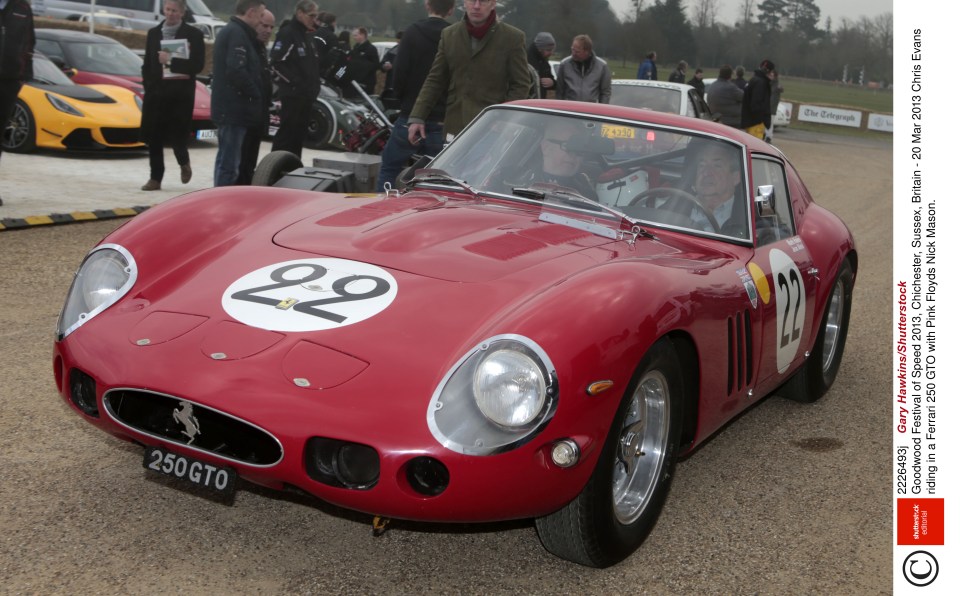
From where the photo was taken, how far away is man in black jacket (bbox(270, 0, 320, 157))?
30.2ft

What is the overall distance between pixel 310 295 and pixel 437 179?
4.57 ft

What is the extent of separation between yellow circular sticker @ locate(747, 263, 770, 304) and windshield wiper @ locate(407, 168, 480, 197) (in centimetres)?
112

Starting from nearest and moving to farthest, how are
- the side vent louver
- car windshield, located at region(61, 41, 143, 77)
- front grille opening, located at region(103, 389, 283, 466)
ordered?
front grille opening, located at region(103, 389, 283, 466) < the side vent louver < car windshield, located at region(61, 41, 143, 77)

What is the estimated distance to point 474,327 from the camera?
3.02 meters

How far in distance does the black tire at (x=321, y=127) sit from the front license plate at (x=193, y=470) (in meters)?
11.5

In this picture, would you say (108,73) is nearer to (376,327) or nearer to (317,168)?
(317,168)

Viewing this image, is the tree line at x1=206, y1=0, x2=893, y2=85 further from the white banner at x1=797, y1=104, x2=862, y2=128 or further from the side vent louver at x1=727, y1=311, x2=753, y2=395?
the side vent louver at x1=727, y1=311, x2=753, y2=395

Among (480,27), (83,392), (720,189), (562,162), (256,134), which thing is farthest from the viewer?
(256,134)

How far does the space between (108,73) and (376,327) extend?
451 inches

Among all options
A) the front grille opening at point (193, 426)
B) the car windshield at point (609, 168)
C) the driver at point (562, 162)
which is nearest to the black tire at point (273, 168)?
the car windshield at point (609, 168)

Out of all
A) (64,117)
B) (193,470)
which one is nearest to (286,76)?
(64,117)

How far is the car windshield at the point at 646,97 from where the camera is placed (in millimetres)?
12039

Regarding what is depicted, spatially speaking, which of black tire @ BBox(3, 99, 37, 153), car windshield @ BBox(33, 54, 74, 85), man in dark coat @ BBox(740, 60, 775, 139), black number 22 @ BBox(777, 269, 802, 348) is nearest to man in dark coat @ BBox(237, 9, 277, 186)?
black tire @ BBox(3, 99, 37, 153)

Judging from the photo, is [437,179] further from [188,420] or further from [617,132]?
[188,420]
